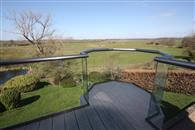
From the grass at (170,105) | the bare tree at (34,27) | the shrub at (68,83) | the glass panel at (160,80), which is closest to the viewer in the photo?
the glass panel at (160,80)

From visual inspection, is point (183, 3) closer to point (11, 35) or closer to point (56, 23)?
point (56, 23)

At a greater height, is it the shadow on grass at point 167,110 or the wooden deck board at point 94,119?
→ the wooden deck board at point 94,119

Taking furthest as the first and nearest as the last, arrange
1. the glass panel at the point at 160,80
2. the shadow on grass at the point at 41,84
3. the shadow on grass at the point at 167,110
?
1. the shadow on grass at the point at 41,84
2. the shadow on grass at the point at 167,110
3. the glass panel at the point at 160,80

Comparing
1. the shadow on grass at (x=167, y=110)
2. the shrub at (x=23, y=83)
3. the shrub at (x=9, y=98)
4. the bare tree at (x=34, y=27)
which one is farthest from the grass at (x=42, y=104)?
the bare tree at (x=34, y=27)

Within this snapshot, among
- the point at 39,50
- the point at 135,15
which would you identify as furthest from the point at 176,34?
the point at 39,50

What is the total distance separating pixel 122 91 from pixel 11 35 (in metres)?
16.0

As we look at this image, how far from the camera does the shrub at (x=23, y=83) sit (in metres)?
8.02

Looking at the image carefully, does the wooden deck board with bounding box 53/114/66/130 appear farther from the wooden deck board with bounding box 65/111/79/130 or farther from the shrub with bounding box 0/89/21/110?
the shrub with bounding box 0/89/21/110

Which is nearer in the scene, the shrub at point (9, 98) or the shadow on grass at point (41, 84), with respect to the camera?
the shrub at point (9, 98)

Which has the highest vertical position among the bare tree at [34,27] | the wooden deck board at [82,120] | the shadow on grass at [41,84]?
the bare tree at [34,27]

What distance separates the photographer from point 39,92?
8.45 metres

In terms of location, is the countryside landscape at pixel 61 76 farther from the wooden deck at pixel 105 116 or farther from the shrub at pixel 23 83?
the wooden deck at pixel 105 116

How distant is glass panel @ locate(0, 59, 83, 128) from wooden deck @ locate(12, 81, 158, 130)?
3.98 ft

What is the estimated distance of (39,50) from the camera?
1425 centimetres
